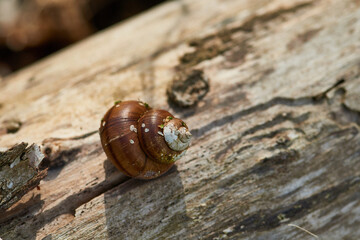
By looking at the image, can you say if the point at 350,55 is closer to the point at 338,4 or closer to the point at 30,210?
the point at 338,4

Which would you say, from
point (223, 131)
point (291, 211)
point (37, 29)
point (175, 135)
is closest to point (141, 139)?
point (175, 135)


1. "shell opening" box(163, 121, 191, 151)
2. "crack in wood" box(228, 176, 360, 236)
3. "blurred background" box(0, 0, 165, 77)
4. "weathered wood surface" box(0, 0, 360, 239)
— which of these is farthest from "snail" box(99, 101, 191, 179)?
"blurred background" box(0, 0, 165, 77)

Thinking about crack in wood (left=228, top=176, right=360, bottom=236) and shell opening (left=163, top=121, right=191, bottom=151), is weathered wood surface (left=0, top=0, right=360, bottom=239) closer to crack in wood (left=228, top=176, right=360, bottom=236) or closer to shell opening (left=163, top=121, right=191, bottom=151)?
crack in wood (left=228, top=176, right=360, bottom=236)

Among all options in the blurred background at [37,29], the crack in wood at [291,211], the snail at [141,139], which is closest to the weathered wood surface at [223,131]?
the crack in wood at [291,211]

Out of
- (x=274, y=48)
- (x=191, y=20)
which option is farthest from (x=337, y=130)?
(x=191, y=20)

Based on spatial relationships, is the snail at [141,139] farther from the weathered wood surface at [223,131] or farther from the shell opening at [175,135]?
the weathered wood surface at [223,131]

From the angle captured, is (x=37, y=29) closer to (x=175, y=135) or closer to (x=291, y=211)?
(x=175, y=135)
